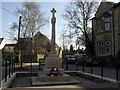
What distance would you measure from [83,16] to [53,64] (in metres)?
26.4

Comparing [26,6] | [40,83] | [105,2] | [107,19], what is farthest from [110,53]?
[40,83]

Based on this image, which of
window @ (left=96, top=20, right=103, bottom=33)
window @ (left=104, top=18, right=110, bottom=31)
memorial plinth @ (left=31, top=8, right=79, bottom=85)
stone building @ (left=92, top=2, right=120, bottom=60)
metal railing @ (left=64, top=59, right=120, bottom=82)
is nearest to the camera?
memorial plinth @ (left=31, top=8, right=79, bottom=85)

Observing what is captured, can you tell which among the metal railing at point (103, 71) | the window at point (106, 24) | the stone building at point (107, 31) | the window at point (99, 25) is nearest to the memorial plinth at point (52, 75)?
the metal railing at point (103, 71)

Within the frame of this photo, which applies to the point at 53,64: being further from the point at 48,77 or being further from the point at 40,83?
→ the point at 40,83

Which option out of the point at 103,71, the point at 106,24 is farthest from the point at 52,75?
the point at 106,24

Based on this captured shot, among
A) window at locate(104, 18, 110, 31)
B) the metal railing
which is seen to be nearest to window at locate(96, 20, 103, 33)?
window at locate(104, 18, 110, 31)

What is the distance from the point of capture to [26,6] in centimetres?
3403

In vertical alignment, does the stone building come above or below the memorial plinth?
above

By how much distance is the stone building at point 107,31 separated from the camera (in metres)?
26.3

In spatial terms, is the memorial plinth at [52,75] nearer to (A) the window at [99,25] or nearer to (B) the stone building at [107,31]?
(B) the stone building at [107,31]

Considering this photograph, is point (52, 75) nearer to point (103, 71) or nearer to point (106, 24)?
point (103, 71)

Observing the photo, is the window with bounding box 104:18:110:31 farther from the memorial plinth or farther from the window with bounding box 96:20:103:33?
the memorial plinth

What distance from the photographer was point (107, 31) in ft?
92.7

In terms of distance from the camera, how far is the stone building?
2627cm
